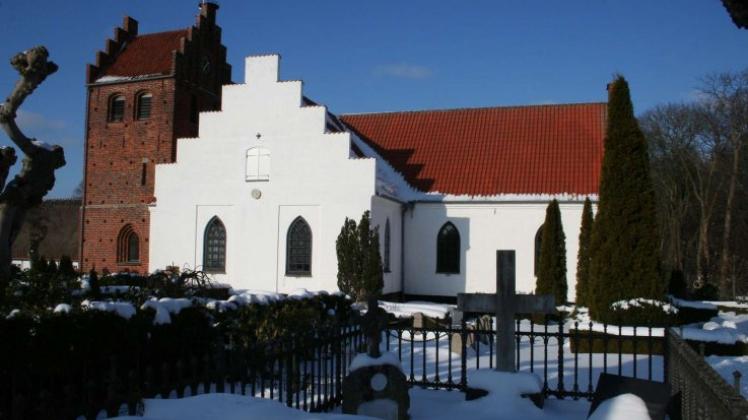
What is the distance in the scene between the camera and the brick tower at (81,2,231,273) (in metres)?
27.2

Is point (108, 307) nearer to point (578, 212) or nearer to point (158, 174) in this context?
point (158, 174)

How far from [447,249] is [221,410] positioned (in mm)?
20395

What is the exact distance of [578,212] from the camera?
22.4 meters

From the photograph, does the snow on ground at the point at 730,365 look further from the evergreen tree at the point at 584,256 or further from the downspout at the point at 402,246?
the downspout at the point at 402,246

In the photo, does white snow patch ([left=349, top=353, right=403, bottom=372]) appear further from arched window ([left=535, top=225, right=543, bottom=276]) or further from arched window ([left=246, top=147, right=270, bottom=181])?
arched window ([left=535, top=225, right=543, bottom=276])

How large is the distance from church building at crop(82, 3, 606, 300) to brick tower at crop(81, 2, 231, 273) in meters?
0.25

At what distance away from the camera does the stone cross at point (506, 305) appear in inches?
311

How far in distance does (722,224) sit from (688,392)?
3549 centimetres

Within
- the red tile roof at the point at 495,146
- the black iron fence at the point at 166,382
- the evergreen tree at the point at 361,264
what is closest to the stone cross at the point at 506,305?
the black iron fence at the point at 166,382

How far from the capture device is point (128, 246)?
2791cm

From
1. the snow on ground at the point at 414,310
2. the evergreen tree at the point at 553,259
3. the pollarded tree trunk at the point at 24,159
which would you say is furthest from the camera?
the evergreen tree at the point at 553,259

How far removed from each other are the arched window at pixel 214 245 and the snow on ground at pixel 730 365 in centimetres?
1603

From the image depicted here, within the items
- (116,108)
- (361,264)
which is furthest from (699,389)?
(116,108)

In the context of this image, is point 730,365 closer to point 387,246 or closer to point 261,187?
point 387,246
